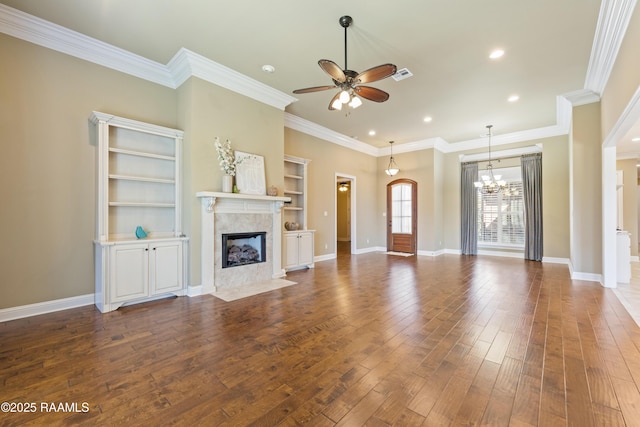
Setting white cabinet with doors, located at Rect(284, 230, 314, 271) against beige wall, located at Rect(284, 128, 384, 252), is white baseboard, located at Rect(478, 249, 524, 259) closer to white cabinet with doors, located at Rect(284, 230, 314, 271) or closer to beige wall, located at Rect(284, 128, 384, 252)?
beige wall, located at Rect(284, 128, 384, 252)

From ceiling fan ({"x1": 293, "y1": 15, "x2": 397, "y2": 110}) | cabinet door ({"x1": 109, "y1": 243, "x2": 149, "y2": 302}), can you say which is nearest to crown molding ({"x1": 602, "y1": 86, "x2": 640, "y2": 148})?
ceiling fan ({"x1": 293, "y1": 15, "x2": 397, "y2": 110})

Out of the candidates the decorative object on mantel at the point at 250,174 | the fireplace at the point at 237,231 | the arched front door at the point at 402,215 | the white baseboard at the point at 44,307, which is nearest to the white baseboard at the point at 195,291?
the fireplace at the point at 237,231

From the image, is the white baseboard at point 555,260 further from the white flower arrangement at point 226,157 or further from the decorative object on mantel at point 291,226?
the white flower arrangement at point 226,157

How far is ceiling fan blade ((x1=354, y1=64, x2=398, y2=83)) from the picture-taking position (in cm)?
290

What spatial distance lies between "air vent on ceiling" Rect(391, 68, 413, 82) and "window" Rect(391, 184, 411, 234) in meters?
4.61

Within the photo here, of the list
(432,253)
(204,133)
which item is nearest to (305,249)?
(204,133)

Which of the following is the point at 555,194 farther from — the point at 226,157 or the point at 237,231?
the point at 226,157

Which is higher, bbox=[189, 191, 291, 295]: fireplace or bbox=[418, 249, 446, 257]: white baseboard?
bbox=[189, 191, 291, 295]: fireplace

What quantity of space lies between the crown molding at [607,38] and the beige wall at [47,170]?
605cm

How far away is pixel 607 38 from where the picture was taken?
3.28m

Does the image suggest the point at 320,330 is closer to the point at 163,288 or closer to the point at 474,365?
the point at 474,365

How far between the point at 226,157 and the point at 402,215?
617 centimetres

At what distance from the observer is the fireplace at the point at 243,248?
14.3 ft

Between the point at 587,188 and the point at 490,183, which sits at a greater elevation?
the point at 490,183
